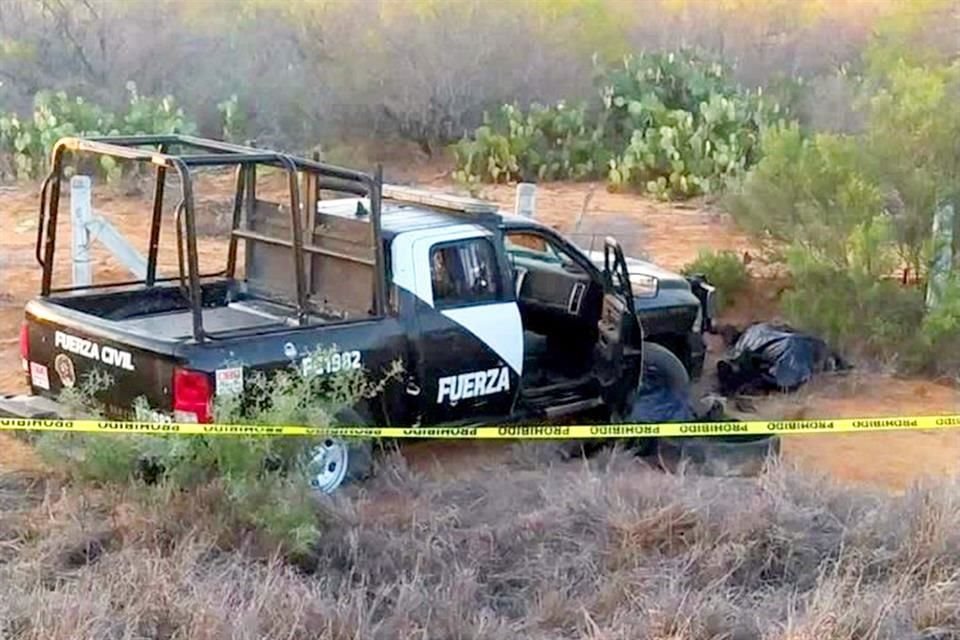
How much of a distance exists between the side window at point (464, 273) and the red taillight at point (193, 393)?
1.52 meters

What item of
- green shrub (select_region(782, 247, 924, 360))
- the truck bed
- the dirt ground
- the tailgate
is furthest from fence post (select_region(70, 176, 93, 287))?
green shrub (select_region(782, 247, 924, 360))

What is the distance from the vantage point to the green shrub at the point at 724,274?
12.9 meters

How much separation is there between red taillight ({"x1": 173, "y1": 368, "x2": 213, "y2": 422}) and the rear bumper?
24.7 inches

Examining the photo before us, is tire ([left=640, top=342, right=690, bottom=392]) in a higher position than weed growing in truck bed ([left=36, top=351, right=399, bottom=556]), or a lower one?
lower

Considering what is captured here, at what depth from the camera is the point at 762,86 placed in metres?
24.0

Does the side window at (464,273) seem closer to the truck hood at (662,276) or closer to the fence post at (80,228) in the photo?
the truck hood at (662,276)

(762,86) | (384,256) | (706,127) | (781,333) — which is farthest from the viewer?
(762,86)

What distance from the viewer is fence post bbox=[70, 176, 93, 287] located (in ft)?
37.6

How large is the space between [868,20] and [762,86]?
4060 mm

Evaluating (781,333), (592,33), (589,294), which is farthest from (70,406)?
(592,33)

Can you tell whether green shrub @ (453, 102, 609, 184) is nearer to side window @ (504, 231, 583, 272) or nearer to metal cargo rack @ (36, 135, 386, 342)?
side window @ (504, 231, 583, 272)

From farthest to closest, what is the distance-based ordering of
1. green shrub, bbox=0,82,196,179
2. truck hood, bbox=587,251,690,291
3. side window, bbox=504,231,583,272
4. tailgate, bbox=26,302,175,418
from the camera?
green shrub, bbox=0,82,196,179 → truck hood, bbox=587,251,690,291 → side window, bbox=504,231,583,272 → tailgate, bbox=26,302,175,418

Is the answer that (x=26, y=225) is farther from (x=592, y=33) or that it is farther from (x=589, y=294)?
(x=592, y=33)

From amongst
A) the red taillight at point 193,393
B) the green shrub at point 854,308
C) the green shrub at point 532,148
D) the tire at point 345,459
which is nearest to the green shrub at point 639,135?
the green shrub at point 532,148
